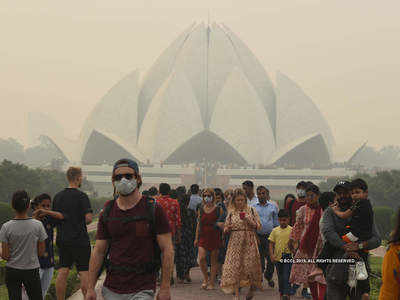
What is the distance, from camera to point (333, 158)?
49.4 meters

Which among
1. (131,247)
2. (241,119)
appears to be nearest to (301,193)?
(131,247)

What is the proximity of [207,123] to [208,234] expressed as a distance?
140ft

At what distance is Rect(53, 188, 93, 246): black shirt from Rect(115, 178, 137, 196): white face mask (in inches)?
66.2

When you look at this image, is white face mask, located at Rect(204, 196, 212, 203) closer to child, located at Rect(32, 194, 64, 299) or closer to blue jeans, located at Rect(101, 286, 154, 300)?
child, located at Rect(32, 194, 64, 299)

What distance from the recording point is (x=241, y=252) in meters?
5.34

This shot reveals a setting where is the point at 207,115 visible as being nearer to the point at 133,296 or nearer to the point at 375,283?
the point at 375,283

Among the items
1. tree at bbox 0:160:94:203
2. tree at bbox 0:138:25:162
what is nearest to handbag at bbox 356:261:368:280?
tree at bbox 0:160:94:203

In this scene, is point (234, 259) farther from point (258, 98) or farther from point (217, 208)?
point (258, 98)

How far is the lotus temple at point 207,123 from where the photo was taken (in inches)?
1791

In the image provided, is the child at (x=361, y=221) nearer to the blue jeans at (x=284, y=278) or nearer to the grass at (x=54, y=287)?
the blue jeans at (x=284, y=278)

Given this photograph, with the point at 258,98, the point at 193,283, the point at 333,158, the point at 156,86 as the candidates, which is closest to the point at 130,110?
the point at 156,86

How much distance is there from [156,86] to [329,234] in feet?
149

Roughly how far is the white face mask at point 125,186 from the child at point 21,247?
1.21 m

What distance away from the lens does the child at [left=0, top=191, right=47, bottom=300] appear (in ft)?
12.2
